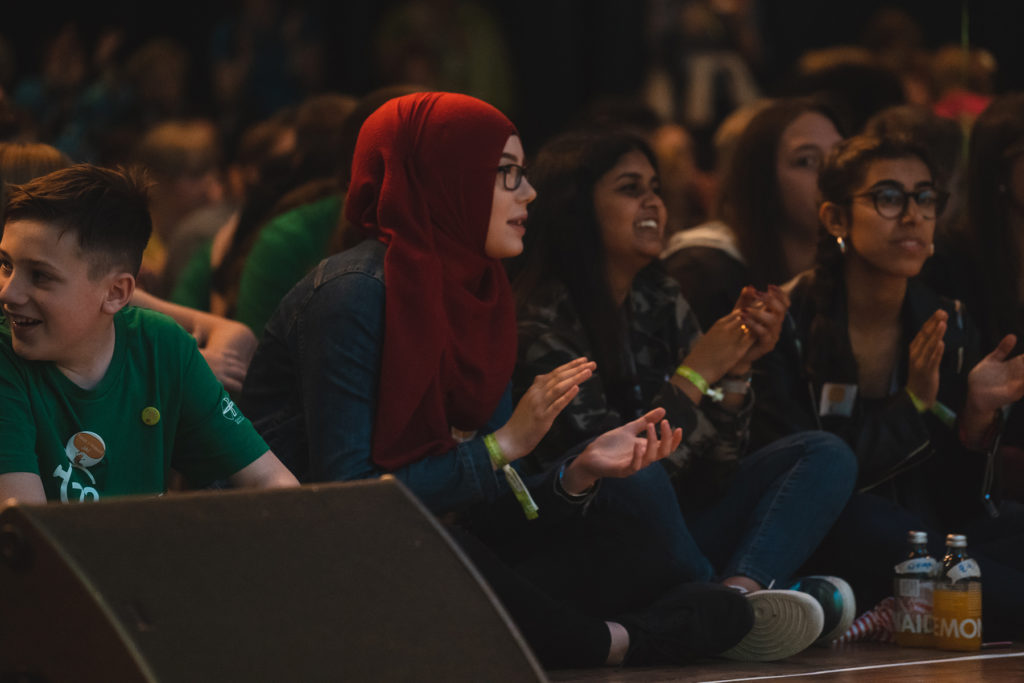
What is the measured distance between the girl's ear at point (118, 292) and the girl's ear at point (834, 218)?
5.64ft

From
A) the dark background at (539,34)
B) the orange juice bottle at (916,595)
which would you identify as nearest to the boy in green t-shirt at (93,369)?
the orange juice bottle at (916,595)

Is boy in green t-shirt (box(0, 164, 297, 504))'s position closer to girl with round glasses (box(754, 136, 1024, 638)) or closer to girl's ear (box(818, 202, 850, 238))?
girl with round glasses (box(754, 136, 1024, 638))

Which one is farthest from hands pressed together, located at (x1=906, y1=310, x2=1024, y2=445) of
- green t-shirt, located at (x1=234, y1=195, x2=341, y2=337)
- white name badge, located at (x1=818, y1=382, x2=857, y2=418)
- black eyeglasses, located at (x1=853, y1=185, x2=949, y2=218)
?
green t-shirt, located at (x1=234, y1=195, x2=341, y2=337)

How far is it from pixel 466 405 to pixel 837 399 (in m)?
1.01

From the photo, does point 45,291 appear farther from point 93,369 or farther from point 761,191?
point 761,191

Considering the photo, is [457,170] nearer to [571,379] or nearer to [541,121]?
[571,379]

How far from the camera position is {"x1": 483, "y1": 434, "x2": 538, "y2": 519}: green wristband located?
2467 millimetres

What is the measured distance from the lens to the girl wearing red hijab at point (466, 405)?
95.2 inches

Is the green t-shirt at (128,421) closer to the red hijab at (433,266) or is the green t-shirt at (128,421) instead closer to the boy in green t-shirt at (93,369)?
the boy in green t-shirt at (93,369)

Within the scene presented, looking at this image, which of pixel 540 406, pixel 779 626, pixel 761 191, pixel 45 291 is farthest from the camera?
pixel 761 191

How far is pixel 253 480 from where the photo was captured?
2.25 m

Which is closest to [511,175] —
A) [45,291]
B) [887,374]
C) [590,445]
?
[590,445]

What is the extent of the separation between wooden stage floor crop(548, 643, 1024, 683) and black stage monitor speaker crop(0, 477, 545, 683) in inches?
31.9

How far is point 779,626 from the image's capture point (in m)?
2.62
